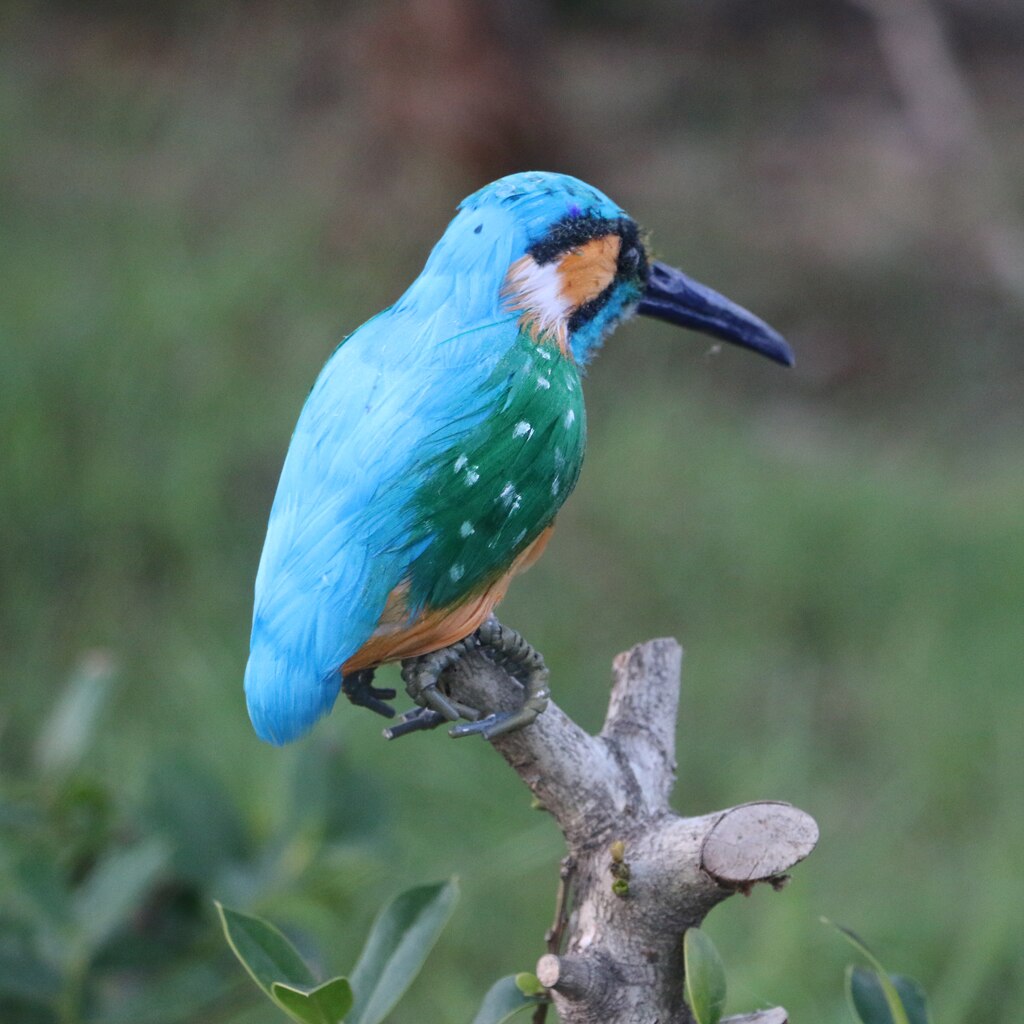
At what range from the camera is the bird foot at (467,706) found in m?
1.02

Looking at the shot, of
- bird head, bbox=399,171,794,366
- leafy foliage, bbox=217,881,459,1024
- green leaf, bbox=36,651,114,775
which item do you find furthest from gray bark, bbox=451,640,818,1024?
green leaf, bbox=36,651,114,775

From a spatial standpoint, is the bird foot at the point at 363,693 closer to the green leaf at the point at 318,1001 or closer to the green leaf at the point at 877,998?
the green leaf at the point at 318,1001

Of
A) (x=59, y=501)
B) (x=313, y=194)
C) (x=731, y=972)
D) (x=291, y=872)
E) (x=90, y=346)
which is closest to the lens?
(x=291, y=872)

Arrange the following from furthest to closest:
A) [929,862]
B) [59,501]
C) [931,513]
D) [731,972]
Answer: [931,513] < [59,501] < [929,862] < [731,972]

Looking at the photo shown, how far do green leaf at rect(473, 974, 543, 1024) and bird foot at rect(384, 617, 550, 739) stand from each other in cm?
19

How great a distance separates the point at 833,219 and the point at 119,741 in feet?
10.7

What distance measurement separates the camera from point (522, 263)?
1.06m

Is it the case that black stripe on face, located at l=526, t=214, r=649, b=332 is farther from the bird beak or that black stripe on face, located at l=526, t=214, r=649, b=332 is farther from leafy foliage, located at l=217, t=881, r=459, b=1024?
leafy foliage, located at l=217, t=881, r=459, b=1024

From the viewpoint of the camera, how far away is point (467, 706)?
106cm

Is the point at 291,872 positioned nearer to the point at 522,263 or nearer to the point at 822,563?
the point at 522,263

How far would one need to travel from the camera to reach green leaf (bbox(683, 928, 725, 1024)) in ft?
3.16

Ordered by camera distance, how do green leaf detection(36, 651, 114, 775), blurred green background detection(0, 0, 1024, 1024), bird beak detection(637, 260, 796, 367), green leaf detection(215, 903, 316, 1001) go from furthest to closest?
blurred green background detection(0, 0, 1024, 1024) < green leaf detection(36, 651, 114, 775) < bird beak detection(637, 260, 796, 367) < green leaf detection(215, 903, 316, 1001)

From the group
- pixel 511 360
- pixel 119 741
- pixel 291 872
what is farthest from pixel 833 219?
pixel 511 360

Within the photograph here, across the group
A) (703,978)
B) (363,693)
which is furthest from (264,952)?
(703,978)
